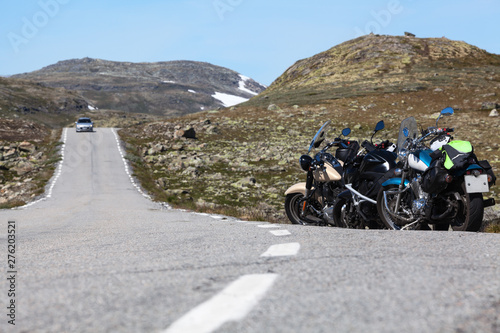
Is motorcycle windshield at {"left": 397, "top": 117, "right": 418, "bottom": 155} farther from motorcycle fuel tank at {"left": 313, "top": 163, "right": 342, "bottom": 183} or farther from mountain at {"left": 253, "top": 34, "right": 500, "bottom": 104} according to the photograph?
mountain at {"left": 253, "top": 34, "right": 500, "bottom": 104}

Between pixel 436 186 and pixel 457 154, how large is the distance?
540mm

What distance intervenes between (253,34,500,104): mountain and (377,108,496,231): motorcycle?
4923 cm

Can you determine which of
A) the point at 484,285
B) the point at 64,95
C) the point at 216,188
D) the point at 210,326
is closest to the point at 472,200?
the point at 484,285

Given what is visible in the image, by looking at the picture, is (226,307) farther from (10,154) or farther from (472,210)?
(10,154)

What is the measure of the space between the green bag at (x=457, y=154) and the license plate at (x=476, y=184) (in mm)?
221

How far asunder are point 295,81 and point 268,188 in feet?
210

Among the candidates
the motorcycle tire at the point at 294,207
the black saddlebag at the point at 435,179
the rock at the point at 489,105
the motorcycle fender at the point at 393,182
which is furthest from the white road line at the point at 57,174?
the rock at the point at 489,105

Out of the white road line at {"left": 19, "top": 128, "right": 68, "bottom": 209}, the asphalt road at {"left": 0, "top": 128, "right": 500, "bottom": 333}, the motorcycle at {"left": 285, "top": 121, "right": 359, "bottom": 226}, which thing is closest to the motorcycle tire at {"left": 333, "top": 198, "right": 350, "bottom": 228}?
the motorcycle at {"left": 285, "top": 121, "right": 359, "bottom": 226}

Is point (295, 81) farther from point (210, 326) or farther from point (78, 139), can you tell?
point (210, 326)

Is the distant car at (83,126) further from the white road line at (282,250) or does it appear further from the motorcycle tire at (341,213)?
the white road line at (282,250)

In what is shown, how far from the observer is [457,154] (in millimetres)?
6449

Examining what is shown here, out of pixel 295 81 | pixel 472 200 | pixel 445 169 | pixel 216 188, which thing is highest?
pixel 295 81

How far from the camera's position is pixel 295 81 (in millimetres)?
85250

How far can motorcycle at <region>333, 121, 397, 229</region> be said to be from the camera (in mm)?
7957
